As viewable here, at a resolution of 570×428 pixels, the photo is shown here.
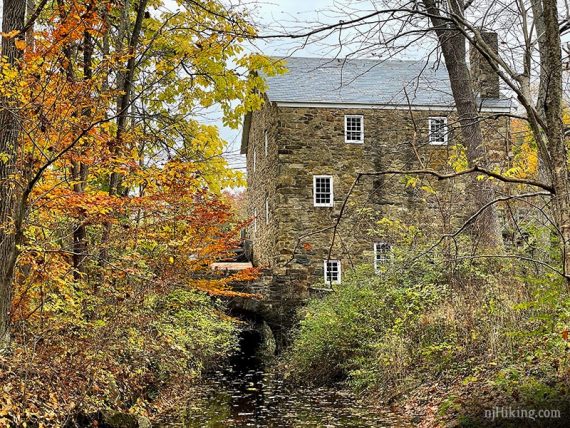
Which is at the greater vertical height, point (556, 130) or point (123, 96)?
point (123, 96)

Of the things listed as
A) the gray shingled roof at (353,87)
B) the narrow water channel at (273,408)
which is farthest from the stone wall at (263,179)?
the narrow water channel at (273,408)

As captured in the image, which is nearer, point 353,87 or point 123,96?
point 123,96

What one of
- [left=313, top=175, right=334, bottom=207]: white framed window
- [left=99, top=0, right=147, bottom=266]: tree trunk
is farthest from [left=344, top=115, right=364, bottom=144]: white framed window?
[left=99, top=0, right=147, bottom=266]: tree trunk

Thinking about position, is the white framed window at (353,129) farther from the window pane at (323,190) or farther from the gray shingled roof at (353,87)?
the window pane at (323,190)

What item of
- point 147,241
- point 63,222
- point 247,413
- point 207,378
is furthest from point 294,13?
point 207,378

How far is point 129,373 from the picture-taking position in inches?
354

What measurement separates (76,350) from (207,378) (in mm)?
7819

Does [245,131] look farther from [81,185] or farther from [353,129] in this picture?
[81,185]

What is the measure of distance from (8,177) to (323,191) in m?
16.0

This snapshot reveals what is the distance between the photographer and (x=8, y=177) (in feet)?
22.4

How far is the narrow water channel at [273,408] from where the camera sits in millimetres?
9133

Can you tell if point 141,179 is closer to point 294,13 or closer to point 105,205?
point 105,205

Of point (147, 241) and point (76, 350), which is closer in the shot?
point (76, 350)

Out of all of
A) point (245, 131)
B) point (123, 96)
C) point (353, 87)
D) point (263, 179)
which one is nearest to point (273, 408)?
point (123, 96)
